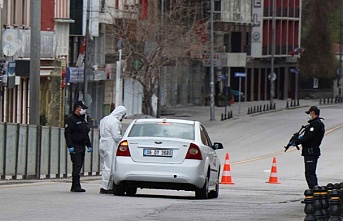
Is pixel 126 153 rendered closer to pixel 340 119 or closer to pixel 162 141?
pixel 162 141

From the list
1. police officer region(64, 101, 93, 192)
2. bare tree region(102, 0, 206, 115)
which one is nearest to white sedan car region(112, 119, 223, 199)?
police officer region(64, 101, 93, 192)

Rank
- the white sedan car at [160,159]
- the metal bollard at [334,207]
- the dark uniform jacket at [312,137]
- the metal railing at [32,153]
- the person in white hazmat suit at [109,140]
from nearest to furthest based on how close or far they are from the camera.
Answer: the metal bollard at [334,207] < the white sedan car at [160,159] < the dark uniform jacket at [312,137] < the person in white hazmat suit at [109,140] < the metal railing at [32,153]

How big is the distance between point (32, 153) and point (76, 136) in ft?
22.9

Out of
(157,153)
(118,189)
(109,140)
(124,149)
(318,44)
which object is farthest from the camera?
(318,44)

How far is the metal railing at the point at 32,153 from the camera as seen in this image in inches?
1046

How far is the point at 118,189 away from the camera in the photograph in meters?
20.8

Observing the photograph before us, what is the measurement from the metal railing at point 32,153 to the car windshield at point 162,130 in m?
6.27

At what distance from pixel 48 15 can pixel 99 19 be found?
1150 cm

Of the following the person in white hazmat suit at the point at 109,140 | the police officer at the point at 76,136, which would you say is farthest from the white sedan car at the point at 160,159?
the police officer at the point at 76,136

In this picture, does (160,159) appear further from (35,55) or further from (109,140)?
(35,55)

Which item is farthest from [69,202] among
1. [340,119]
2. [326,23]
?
[326,23]

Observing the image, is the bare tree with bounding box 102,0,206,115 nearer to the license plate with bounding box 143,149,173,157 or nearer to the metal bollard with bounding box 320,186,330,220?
the license plate with bounding box 143,149,173,157

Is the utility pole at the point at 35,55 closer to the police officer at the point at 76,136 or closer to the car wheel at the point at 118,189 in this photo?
the police officer at the point at 76,136

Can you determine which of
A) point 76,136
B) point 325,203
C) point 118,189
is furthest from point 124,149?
point 325,203
